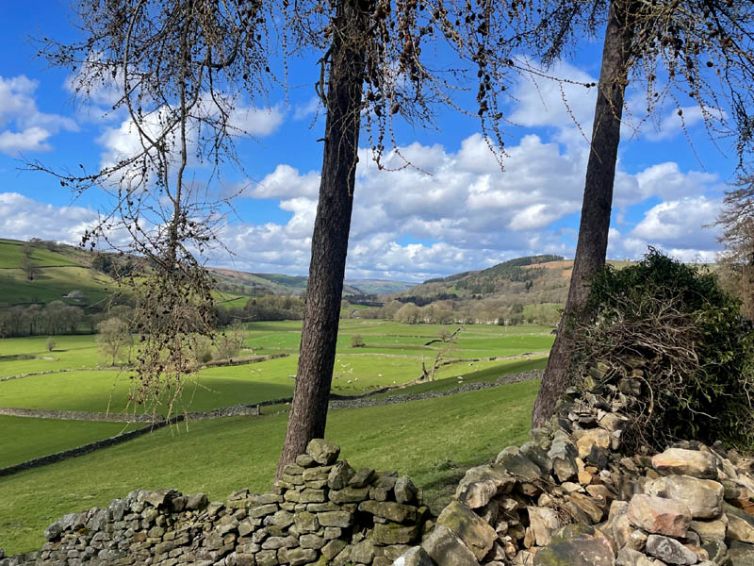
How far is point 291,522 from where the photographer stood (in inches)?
217

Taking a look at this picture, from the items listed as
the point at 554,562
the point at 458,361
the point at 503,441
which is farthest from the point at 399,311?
the point at 554,562

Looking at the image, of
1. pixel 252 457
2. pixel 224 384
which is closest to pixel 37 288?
pixel 224 384

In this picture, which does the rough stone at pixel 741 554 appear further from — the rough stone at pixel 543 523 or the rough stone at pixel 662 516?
the rough stone at pixel 543 523

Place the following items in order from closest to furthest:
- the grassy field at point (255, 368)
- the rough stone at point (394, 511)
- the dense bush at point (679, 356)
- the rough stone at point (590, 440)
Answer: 1. the rough stone at point (590, 440)
2. the rough stone at point (394, 511)
3. the dense bush at point (679, 356)
4. the grassy field at point (255, 368)

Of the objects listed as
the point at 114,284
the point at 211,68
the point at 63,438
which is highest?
the point at 211,68

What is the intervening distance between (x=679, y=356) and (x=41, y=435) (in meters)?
42.4

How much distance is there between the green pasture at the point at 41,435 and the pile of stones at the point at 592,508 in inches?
1341

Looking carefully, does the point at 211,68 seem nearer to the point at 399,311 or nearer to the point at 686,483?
the point at 686,483

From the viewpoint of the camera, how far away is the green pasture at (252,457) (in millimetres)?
12711

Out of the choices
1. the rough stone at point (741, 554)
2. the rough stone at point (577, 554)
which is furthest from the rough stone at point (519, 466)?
the rough stone at point (741, 554)

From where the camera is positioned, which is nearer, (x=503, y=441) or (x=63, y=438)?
(x=503, y=441)

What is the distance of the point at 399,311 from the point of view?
146875 mm

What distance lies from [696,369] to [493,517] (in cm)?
295

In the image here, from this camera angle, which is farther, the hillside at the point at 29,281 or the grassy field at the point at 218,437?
the hillside at the point at 29,281
